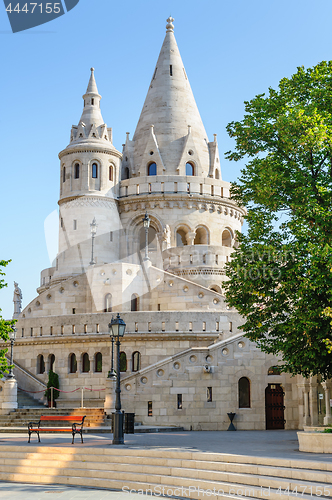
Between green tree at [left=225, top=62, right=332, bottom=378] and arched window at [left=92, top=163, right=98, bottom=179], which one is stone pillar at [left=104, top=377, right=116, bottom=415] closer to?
green tree at [left=225, top=62, right=332, bottom=378]

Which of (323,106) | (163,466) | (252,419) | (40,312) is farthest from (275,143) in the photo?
(40,312)

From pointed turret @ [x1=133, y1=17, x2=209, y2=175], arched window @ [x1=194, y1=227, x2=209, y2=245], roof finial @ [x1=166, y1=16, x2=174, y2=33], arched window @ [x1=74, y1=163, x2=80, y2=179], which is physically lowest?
arched window @ [x1=194, y1=227, x2=209, y2=245]

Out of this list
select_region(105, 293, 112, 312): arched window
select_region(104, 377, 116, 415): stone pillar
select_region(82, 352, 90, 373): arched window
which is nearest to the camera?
select_region(104, 377, 116, 415): stone pillar

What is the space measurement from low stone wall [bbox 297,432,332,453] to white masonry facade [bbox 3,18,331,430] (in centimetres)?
721

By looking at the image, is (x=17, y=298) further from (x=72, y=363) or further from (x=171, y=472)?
(x=171, y=472)

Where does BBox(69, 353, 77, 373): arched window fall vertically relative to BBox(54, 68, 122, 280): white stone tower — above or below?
below

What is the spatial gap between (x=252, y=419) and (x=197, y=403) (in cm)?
252

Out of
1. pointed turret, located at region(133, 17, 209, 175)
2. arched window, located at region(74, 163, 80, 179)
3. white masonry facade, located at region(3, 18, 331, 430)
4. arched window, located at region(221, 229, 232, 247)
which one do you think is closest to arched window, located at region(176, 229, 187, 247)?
white masonry facade, located at region(3, 18, 331, 430)

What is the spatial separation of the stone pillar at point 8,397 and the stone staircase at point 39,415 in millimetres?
341

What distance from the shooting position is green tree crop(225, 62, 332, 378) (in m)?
17.4

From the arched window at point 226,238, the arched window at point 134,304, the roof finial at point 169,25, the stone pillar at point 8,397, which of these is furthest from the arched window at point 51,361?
the roof finial at point 169,25

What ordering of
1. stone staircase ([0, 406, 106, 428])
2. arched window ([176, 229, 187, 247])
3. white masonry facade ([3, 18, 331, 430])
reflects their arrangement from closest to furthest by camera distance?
stone staircase ([0, 406, 106, 428]) → white masonry facade ([3, 18, 331, 430]) → arched window ([176, 229, 187, 247])

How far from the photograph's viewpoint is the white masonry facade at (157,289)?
28.0 meters

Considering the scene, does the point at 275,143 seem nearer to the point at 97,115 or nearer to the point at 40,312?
the point at 40,312
